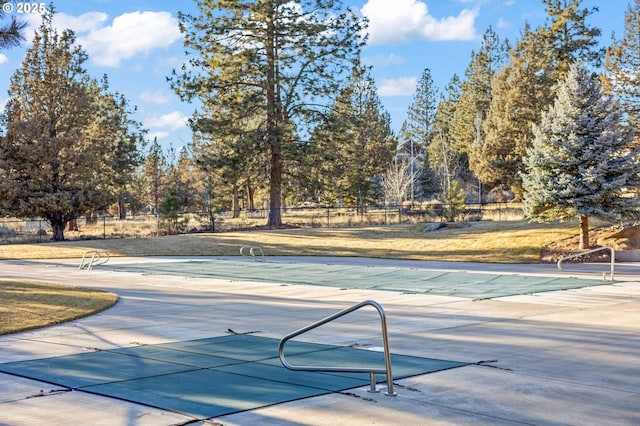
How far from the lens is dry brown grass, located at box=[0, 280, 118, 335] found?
43.4 feet

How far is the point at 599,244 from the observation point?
2770cm

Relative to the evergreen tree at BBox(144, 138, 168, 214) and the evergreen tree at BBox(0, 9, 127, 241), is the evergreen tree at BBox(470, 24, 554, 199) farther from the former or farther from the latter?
the evergreen tree at BBox(144, 138, 168, 214)

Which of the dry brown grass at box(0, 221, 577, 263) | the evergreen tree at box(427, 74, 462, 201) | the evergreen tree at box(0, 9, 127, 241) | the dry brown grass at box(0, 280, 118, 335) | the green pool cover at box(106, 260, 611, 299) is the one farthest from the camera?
the evergreen tree at box(427, 74, 462, 201)

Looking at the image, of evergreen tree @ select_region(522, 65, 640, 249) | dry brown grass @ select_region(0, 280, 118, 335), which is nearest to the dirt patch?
evergreen tree @ select_region(522, 65, 640, 249)

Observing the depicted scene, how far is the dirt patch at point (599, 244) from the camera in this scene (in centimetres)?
2666

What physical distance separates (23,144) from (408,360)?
34.9 meters

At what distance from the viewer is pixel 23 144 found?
39656 millimetres

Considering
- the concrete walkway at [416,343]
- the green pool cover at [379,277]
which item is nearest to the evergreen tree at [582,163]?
the concrete walkway at [416,343]

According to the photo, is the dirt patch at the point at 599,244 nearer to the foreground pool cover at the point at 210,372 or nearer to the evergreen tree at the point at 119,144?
the foreground pool cover at the point at 210,372

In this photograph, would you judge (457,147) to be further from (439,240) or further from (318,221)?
(439,240)

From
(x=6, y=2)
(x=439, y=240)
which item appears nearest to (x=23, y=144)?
(x=439, y=240)

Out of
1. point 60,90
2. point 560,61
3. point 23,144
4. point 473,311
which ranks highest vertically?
point 560,61

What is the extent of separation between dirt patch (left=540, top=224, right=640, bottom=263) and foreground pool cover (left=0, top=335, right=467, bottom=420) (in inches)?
718

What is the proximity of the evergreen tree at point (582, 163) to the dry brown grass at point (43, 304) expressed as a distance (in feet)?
54.7
